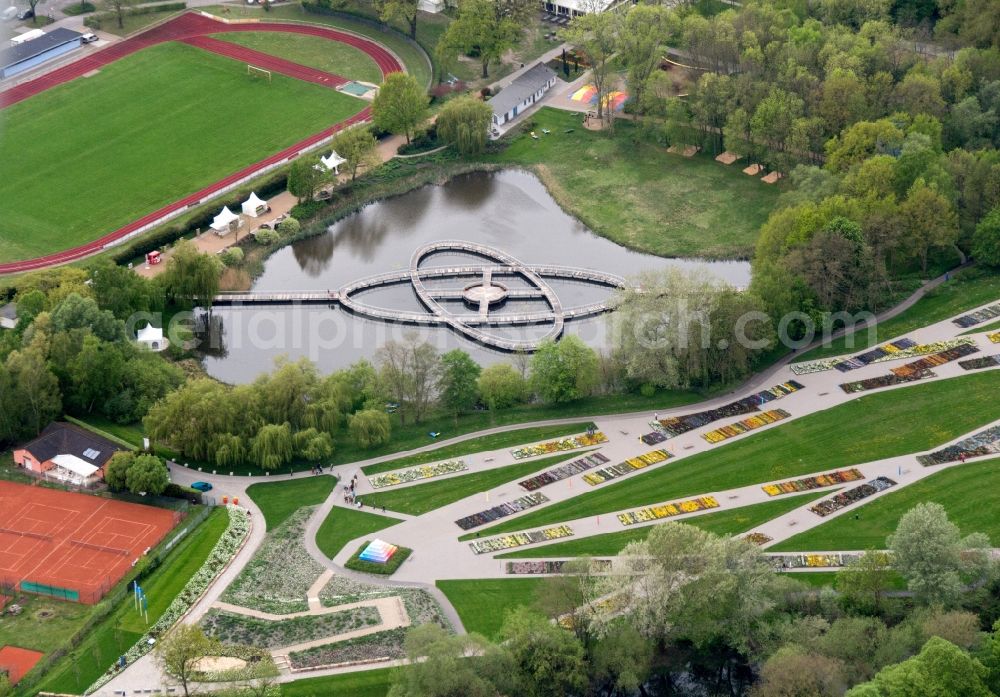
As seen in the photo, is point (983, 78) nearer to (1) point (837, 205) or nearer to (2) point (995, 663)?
(1) point (837, 205)

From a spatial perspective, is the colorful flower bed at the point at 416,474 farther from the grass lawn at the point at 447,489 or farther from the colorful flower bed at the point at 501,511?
the colorful flower bed at the point at 501,511

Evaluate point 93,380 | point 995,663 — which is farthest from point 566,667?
point 93,380

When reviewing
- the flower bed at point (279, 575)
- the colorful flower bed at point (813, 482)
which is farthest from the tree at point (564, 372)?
the flower bed at point (279, 575)

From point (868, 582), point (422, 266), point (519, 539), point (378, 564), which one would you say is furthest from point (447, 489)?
point (422, 266)

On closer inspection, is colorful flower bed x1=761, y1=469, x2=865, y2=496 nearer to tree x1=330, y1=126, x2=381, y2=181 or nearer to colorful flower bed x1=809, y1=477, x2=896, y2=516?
colorful flower bed x1=809, y1=477, x2=896, y2=516

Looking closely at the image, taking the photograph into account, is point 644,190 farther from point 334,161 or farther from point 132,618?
point 132,618
